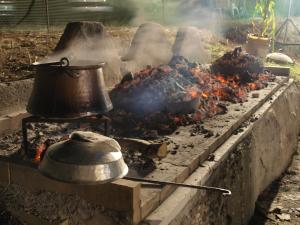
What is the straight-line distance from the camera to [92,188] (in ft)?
11.0

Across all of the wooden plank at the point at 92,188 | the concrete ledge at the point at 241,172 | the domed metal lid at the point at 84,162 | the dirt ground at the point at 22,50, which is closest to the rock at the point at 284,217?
the concrete ledge at the point at 241,172

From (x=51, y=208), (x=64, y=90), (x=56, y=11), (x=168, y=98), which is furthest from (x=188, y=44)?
(x=51, y=208)

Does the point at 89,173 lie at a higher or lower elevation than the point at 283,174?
higher

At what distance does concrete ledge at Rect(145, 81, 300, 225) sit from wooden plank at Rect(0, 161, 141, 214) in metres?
0.30

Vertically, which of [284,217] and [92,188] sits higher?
[92,188]

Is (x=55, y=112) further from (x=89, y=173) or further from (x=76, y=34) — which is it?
(x=76, y=34)

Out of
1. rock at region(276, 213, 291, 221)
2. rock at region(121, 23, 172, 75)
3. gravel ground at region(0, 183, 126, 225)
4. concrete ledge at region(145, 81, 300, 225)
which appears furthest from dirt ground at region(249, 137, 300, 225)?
rock at region(121, 23, 172, 75)

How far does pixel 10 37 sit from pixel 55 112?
5548mm

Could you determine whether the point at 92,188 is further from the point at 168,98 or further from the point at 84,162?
the point at 168,98

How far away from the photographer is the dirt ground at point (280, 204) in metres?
6.01

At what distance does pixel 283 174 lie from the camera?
26.2ft

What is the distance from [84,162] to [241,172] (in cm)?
320

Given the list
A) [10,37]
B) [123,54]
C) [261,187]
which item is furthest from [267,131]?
[10,37]

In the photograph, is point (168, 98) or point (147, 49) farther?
point (147, 49)
